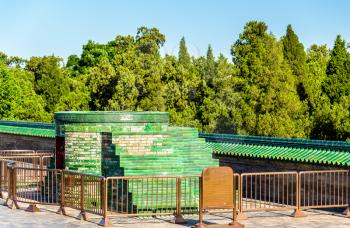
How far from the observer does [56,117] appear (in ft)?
60.1

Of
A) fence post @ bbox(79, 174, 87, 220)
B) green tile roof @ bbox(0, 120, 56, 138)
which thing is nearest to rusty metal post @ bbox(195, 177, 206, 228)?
fence post @ bbox(79, 174, 87, 220)

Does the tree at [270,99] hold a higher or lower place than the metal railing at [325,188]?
higher

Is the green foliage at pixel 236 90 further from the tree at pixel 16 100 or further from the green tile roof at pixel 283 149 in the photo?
the green tile roof at pixel 283 149

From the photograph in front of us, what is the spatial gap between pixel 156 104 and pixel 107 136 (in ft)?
77.1

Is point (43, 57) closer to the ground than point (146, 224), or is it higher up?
higher up

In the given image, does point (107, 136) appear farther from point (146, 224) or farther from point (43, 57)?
point (43, 57)

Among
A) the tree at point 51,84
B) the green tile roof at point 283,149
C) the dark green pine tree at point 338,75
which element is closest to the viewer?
the green tile roof at point 283,149

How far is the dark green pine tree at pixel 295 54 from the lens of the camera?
1805 inches

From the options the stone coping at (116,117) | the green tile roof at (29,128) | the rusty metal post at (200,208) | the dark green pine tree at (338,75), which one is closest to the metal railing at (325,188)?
the rusty metal post at (200,208)

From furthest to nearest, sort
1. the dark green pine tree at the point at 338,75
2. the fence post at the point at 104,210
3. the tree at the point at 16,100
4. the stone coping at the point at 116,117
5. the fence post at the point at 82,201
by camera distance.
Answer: the tree at the point at 16,100
the dark green pine tree at the point at 338,75
the stone coping at the point at 116,117
the fence post at the point at 82,201
the fence post at the point at 104,210

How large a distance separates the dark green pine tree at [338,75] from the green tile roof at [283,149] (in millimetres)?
19687

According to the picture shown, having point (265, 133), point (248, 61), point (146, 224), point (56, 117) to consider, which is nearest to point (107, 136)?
point (56, 117)

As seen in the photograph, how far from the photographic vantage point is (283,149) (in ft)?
60.5

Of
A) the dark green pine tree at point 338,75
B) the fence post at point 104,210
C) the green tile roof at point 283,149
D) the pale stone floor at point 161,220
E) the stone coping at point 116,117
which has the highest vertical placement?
the dark green pine tree at point 338,75
